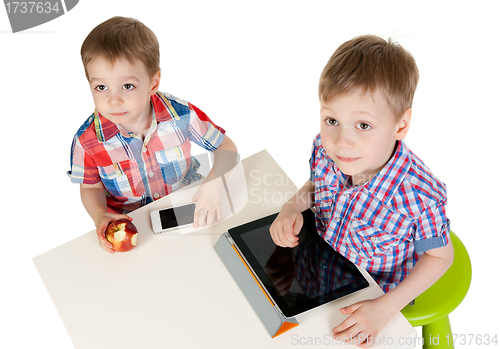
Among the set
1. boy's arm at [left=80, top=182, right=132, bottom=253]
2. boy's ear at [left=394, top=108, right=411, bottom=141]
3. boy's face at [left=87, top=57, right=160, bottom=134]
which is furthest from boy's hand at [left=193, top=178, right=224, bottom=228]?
boy's ear at [left=394, top=108, right=411, bottom=141]

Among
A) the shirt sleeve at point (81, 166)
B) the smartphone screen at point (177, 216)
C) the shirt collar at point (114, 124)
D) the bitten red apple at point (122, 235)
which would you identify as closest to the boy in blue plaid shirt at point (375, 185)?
the smartphone screen at point (177, 216)

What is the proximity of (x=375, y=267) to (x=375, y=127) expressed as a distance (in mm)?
492

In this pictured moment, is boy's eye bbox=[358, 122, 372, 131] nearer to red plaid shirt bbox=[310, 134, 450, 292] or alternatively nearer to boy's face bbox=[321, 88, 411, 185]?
boy's face bbox=[321, 88, 411, 185]

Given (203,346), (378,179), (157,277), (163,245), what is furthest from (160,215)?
(378,179)

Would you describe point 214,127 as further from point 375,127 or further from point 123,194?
point 375,127

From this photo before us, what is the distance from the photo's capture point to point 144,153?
1594 millimetres

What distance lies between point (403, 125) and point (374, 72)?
0.17 m

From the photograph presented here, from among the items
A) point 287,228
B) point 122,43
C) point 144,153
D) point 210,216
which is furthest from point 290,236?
Answer: point 122,43

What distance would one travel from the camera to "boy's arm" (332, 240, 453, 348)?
1133 mm

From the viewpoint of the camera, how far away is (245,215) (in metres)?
1.45

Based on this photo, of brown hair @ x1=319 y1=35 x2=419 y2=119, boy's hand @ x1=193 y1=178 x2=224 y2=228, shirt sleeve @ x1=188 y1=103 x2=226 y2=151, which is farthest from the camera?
shirt sleeve @ x1=188 y1=103 x2=226 y2=151

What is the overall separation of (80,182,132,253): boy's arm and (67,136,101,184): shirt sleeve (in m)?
0.03

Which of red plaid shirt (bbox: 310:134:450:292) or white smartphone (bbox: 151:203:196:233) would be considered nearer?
red plaid shirt (bbox: 310:134:450:292)

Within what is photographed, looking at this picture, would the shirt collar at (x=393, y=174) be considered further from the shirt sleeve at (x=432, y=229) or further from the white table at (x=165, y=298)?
the white table at (x=165, y=298)
